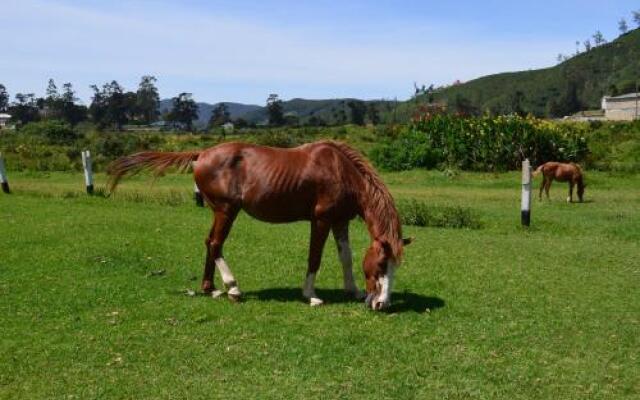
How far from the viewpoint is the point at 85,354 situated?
5719mm

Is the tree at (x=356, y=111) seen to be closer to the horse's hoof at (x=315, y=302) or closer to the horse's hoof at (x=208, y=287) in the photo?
the horse's hoof at (x=208, y=287)

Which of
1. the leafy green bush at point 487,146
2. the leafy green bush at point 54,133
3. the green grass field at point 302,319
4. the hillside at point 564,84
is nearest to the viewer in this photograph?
the green grass field at point 302,319

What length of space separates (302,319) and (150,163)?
8.98ft

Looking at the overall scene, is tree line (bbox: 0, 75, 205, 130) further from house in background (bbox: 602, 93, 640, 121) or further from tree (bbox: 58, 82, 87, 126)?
house in background (bbox: 602, 93, 640, 121)

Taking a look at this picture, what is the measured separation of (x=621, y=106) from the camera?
315 feet

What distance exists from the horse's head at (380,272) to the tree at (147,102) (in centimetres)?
10868

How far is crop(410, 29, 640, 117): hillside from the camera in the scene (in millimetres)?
121875

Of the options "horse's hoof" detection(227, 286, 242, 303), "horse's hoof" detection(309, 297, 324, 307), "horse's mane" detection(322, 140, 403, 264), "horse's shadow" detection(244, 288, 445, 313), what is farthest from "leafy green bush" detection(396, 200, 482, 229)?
"horse's hoof" detection(227, 286, 242, 303)

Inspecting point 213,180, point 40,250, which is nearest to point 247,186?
point 213,180

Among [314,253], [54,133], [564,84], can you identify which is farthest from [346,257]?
[564,84]

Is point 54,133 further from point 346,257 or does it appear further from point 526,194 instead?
point 346,257

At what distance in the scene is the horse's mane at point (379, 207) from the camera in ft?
21.9

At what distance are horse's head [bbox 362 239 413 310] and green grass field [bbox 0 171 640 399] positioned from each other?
20cm

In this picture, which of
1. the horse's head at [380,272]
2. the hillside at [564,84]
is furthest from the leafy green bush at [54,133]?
the hillside at [564,84]
